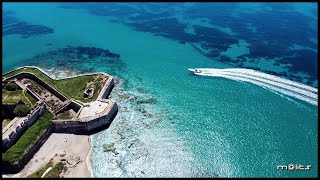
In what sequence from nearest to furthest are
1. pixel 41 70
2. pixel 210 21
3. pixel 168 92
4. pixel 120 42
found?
1. pixel 168 92
2. pixel 41 70
3. pixel 120 42
4. pixel 210 21

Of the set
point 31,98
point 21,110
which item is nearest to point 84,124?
point 21,110

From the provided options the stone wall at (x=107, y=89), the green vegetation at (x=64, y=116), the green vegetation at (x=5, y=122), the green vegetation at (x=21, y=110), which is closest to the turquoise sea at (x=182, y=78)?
the stone wall at (x=107, y=89)

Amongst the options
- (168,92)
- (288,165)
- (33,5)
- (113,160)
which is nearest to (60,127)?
(113,160)

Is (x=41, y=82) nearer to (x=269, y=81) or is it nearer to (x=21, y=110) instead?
(x=21, y=110)

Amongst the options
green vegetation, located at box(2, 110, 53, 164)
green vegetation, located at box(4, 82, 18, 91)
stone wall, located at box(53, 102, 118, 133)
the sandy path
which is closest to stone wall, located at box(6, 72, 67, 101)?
green vegetation, located at box(4, 82, 18, 91)

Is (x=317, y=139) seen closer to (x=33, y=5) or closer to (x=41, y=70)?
(x=41, y=70)

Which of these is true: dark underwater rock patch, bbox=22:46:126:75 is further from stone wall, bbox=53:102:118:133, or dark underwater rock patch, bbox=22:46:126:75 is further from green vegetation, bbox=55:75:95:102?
stone wall, bbox=53:102:118:133

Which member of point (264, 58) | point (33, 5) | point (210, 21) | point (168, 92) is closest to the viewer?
point (168, 92)
